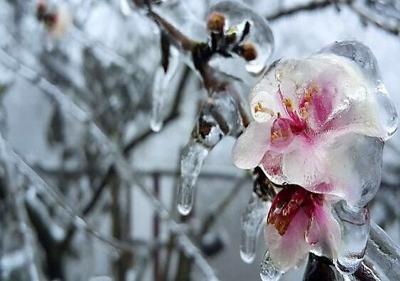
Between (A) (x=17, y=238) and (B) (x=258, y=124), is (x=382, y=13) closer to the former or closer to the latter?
(B) (x=258, y=124)

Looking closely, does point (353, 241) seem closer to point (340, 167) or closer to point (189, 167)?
point (340, 167)

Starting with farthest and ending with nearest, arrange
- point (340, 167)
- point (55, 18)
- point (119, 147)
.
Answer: point (119, 147), point (55, 18), point (340, 167)

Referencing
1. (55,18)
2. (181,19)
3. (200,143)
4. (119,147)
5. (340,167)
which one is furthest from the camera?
(119,147)

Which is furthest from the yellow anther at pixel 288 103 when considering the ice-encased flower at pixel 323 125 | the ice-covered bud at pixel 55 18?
the ice-covered bud at pixel 55 18

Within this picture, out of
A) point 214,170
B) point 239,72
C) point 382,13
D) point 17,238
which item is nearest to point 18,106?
point 214,170

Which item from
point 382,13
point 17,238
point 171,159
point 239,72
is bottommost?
point 171,159

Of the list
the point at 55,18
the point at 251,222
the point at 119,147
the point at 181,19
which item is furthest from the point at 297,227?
the point at 119,147

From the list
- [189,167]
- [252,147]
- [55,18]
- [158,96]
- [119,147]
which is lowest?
[119,147]
